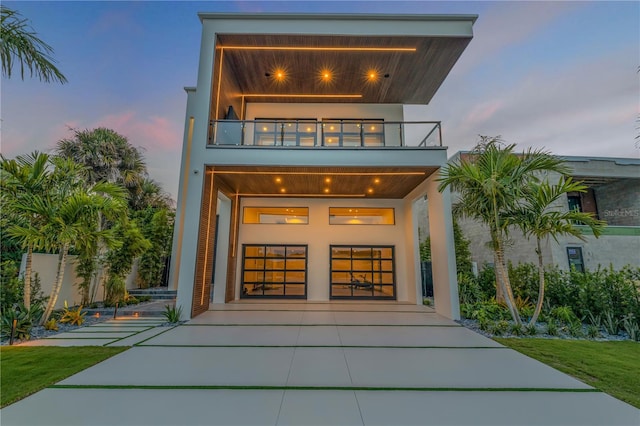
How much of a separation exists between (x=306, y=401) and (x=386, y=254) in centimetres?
784

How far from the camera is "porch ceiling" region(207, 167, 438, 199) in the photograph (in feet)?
23.6

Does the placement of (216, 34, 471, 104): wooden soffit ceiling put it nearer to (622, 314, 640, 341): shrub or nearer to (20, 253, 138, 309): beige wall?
(20, 253, 138, 309): beige wall

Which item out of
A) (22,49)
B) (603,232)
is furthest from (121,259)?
(603,232)

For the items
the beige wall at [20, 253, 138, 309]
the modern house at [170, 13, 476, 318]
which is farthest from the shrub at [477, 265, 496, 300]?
the beige wall at [20, 253, 138, 309]

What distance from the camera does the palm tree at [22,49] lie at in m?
3.85

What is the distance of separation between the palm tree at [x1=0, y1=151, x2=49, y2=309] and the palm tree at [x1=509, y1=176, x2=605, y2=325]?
10068 mm

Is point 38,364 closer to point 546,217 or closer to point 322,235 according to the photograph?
point 322,235

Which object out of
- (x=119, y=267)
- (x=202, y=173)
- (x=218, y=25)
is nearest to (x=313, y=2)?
(x=218, y=25)

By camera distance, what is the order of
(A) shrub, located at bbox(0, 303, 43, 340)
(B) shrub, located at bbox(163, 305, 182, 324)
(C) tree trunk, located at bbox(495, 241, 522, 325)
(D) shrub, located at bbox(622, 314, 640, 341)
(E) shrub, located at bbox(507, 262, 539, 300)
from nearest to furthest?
1. (A) shrub, located at bbox(0, 303, 43, 340)
2. (D) shrub, located at bbox(622, 314, 640, 341)
3. (C) tree trunk, located at bbox(495, 241, 522, 325)
4. (B) shrub, located at bbox(163, 305, 182, 324)
5. (E) shrub, located at bbox(507, 262, 539, 300)

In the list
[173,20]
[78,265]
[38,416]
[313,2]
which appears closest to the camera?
[38,416]

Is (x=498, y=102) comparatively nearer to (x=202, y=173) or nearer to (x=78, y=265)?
(x=202, y=173)

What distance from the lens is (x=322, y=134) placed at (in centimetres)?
723

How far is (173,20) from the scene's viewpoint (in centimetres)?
888

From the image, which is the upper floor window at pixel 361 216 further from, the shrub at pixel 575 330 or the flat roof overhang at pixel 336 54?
the shrub at pixel 575 330
